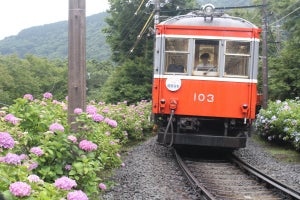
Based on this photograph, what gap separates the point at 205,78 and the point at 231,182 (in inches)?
109

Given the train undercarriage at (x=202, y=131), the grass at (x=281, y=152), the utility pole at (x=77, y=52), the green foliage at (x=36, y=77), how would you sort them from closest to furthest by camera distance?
1. the utility pole at (x=77, y=52)
2. the train undercarriage at (x=202, y=131)
3. the grass at (x=281, y=152)
4. the green foliage at (x=36, y=77)

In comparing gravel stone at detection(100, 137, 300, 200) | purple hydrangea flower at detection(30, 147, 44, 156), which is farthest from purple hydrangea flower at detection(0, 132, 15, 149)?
gravel stone at detection(100, 137, 300, 200)

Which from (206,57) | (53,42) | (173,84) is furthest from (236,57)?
(53,42)

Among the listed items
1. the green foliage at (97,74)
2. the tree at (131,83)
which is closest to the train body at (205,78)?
the tree at (131,83)

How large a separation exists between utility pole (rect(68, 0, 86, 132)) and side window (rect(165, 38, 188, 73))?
488cm

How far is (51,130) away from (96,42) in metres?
75.3

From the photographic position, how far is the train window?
10242 millimetres

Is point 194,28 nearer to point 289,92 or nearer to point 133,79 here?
point 289,92

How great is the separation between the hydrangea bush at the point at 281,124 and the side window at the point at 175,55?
333 cm

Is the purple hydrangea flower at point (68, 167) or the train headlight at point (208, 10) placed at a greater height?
the train headlight at point (208, 10)

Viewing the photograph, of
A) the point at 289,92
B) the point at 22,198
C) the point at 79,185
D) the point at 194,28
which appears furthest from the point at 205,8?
the point at 289,92

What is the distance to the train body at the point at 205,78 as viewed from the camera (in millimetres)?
10117

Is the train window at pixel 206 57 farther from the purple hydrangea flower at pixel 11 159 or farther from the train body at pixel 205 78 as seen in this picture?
the purple hydrangea flower at pixel 11 159

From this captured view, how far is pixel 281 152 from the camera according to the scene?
500 inches
